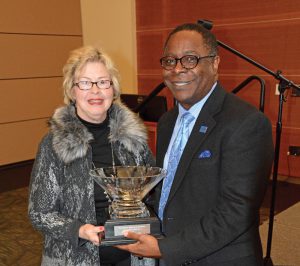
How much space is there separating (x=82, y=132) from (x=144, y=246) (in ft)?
2.00

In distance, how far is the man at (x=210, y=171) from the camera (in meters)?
1.10

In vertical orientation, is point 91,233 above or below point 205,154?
below

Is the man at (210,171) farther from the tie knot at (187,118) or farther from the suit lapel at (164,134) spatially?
the suit lapel at (164,134)

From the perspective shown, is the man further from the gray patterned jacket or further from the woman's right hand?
the gray patterned jacket

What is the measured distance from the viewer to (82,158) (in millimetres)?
1550

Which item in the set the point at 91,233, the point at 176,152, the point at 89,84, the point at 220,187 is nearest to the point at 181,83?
the point at 176,152

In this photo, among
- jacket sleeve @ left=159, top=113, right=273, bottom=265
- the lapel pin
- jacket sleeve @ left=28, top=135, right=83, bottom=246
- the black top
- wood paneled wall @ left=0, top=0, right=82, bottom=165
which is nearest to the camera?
jacket sleeve @ left=159, top=113, right=273, bottom=265

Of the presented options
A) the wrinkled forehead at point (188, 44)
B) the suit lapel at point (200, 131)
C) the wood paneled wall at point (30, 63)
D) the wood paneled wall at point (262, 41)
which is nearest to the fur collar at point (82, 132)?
the suit lapel at point (200, 131)

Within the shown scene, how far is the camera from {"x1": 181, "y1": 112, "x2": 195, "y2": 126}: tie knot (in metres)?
1.29

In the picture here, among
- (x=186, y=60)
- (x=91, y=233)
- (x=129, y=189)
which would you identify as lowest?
(x=91, y=233)

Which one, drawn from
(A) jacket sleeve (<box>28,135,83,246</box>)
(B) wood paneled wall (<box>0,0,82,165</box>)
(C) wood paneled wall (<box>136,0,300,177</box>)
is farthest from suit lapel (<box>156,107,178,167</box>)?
(B) wood paneled wall (<box>0,0,82,165</box>)

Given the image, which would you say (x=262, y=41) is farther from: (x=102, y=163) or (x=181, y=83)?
(x=181, y=83)

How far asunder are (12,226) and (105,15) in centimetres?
408

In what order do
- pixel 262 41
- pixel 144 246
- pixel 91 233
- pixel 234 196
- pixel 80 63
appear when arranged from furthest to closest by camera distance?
pixel 262 41, pixel 80 63, pixel 91 233, pixel 144 246, pixel 234 196
